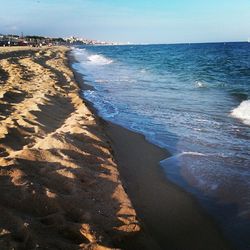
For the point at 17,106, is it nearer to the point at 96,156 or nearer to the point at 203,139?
the point at 96,156

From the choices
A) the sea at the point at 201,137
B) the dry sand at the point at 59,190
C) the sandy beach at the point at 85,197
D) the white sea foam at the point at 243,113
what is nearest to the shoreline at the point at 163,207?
the sandy beach at the point at 85,197

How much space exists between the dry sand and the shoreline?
286 millimetres

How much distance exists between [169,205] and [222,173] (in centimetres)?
139

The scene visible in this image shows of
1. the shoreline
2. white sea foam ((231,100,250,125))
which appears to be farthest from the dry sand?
white sea foam ((231,100,250,125))

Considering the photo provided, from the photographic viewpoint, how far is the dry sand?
3.11 meters

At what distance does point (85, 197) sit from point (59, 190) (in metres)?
0.31

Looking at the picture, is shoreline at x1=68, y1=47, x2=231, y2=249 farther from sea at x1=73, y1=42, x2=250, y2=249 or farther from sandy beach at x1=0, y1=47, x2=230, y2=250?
sea at x1=73, y1=42, x2=250, y2=249

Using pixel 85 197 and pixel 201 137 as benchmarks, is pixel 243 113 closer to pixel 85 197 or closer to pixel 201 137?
pixel 201 137

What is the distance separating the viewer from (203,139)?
7195 mm

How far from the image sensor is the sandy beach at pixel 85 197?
3.20 metres

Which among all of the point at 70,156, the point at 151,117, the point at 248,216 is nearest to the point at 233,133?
the point at 151,117

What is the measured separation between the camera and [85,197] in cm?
391

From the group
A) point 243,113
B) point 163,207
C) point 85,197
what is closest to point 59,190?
point 85,197

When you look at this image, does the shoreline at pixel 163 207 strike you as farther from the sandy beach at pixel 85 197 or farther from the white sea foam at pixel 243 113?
the white sea foam at pixel 243 113
